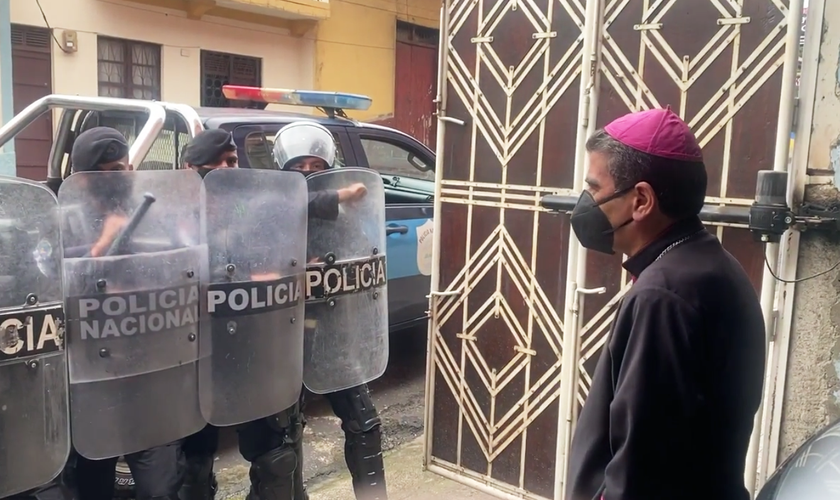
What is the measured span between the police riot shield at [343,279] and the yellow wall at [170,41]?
291 inches

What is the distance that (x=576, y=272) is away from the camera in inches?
128

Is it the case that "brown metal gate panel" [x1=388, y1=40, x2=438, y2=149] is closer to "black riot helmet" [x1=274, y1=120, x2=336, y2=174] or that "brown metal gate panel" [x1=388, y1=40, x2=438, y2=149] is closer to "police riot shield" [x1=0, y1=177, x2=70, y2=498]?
"black riot helmet" [x1=274, y1=120, x2=336, y2=174]

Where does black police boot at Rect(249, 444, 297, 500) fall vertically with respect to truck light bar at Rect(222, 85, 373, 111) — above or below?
below

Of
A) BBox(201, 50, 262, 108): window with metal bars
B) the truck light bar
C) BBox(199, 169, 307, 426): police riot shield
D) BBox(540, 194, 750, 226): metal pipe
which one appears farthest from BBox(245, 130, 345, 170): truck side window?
BBox(201, 50, 262, 108): window with metal bars

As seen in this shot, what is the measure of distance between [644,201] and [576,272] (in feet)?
5.52

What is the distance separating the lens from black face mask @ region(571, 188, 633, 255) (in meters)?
1.69

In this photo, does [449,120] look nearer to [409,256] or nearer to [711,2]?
[711,2]

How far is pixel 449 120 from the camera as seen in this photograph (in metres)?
3.66

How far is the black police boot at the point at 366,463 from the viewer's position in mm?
3256

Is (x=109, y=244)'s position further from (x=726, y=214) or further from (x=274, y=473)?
(x=726, y=214)

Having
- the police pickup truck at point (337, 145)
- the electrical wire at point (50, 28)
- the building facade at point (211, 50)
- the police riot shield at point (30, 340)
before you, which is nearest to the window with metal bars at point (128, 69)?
the building facade at point (211, 50)

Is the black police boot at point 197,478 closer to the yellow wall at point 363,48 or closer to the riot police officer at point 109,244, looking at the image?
the riot police officer at point 109,244

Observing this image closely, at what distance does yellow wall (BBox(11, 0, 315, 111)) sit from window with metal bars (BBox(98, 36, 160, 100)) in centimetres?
11

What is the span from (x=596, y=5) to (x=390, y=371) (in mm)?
3700
